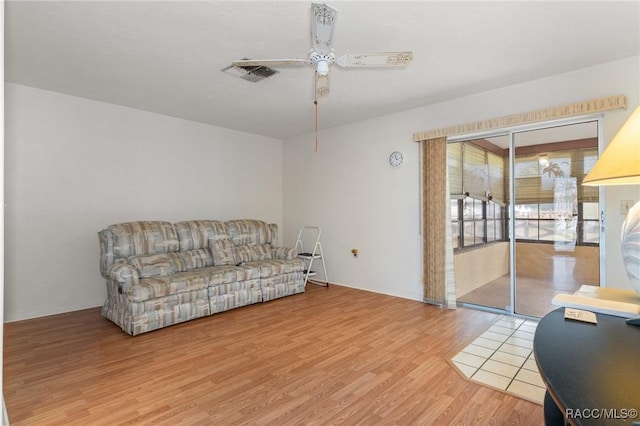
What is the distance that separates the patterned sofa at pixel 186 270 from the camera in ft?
10.9

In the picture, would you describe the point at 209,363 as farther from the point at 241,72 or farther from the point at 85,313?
the point at 241,72

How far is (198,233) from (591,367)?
4.21m

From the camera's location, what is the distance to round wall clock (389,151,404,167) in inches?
178

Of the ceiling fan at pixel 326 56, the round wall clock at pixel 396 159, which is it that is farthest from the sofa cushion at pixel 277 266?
the ceiling fan at pixel 326 56

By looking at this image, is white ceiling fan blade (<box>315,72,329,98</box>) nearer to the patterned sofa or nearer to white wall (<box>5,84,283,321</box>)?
the patterned sofa

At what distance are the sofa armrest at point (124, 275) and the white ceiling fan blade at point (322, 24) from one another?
2.75 meters

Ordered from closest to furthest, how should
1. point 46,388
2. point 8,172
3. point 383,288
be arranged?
point 46,388, point 8,172, point 383,288

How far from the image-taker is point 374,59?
88.2 inches

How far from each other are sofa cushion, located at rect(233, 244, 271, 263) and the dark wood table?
12.6 feet

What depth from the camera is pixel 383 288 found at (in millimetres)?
4750

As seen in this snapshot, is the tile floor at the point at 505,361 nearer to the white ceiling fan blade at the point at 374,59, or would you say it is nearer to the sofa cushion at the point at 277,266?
the white ceiling fan blade at the point at 374,59

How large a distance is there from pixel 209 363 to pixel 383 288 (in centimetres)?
278

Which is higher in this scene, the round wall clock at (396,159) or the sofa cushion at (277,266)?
the round wall clock at (396,159)

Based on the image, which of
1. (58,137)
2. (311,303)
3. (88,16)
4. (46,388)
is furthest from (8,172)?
(311,303)
